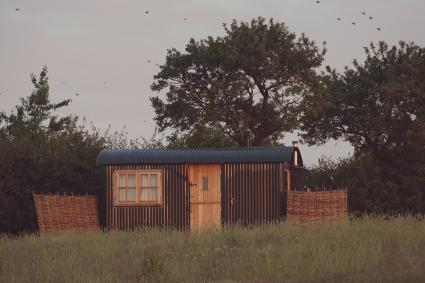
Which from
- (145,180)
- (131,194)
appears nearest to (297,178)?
(145,180)

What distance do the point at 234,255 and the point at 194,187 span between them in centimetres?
1033

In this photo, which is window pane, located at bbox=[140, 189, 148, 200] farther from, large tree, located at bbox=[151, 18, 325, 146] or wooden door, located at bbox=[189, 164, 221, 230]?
large tree, located at bbox=[151, 18, 325, 146]

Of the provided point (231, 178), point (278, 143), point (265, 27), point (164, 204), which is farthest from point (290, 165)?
point (278, 143)

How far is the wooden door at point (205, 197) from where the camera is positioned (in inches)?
1182

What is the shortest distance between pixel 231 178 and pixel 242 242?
8.07m

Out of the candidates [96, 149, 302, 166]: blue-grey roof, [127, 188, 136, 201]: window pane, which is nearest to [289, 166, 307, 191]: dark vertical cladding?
[96, 149, 302, 166]: blue-grey roof

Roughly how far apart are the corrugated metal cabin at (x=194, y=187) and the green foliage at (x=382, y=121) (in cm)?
1215

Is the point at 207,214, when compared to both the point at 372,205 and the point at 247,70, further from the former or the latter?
the point at 247,70

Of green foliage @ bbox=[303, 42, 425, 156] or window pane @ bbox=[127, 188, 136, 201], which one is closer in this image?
window pane @ bbox=[127, 188, 136, 201]

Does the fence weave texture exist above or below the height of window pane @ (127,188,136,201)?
below

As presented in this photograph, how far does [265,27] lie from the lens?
1937 inches

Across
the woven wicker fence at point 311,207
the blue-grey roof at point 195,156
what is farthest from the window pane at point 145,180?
the woven wicker fence at point 311,207

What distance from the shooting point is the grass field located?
1711 cm

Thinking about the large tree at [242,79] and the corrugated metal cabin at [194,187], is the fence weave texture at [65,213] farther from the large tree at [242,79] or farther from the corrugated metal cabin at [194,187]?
the large tree at [242,79]
